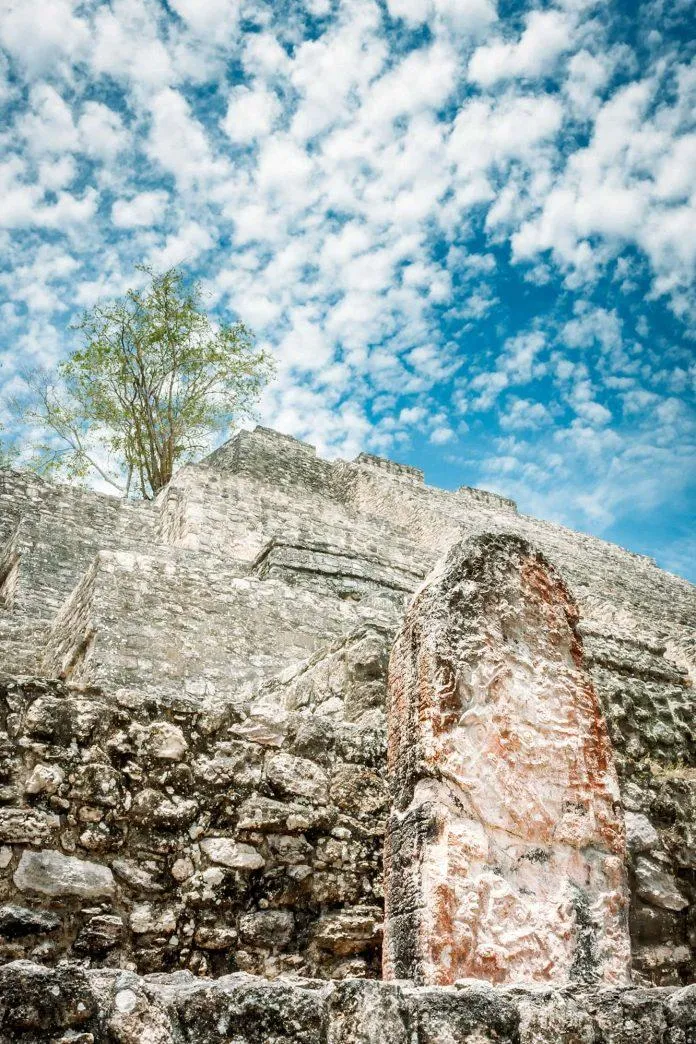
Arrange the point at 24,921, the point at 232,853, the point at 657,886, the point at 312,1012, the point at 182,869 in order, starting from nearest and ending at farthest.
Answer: the point at 312,1012 → the point at 24,921 → the point at 182,869 → the point at 232,853 → the point at 657,886

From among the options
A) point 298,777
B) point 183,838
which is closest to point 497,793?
point 298,777

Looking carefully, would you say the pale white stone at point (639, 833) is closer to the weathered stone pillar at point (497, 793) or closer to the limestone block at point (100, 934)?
the weathered stone pillar at point (497, 793)

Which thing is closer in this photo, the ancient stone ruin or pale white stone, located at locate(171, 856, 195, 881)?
the ancient stone ruin

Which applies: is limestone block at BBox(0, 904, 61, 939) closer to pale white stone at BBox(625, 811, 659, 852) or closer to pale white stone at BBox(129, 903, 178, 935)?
pale white stone at BBox(129, 903, 178, 935)

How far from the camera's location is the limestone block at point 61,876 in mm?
2297

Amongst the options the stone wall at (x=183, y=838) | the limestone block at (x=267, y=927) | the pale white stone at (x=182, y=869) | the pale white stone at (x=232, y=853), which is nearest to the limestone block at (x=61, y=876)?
the stone wall at (x=183, y=838)

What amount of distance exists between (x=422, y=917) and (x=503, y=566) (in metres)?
1.54

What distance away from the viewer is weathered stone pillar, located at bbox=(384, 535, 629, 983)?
261cm

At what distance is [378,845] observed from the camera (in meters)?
3.01

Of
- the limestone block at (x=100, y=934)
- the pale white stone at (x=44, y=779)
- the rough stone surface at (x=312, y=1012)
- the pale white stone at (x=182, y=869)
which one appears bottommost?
the rough stone surface at (x=312, y=1012)

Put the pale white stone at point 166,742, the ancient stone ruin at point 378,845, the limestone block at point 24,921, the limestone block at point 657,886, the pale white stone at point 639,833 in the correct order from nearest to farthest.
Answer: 1. the ancient stone ruin at point 378,845
2. the limestone block at point 24,921
3. the pale white stone at point 166,742
4. the limestone block at point 657,886
5. the pale white stone at point 639,833

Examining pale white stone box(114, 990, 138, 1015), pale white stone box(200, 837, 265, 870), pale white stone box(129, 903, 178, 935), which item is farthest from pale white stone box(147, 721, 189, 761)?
pale white stone box(114, 990, 138, 1015)

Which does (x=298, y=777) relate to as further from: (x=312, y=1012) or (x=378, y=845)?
(x=312, y=1012)

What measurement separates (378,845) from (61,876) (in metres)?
1.26
